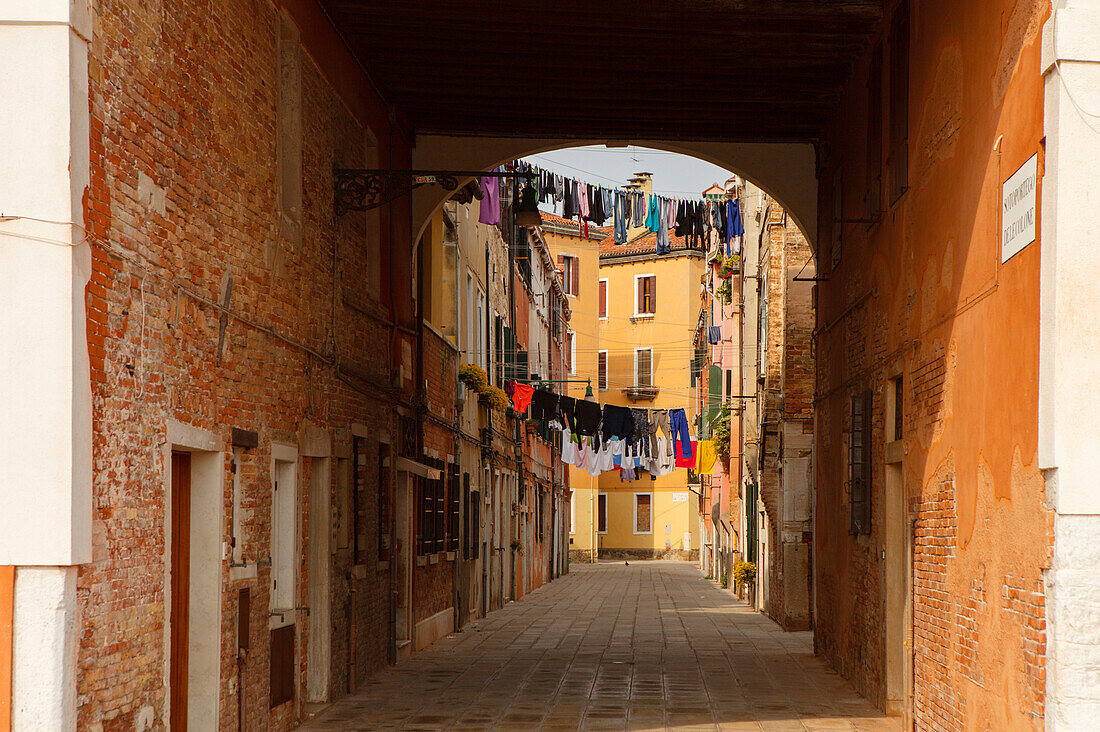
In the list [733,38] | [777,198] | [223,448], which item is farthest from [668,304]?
[223,448]

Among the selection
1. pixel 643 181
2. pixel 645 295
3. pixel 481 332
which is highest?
pixel 643 181

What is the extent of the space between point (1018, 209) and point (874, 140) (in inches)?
195

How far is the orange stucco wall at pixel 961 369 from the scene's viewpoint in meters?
6.44

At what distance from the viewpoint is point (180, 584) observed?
25.4 feet

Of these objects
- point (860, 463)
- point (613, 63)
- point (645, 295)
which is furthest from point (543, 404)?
point (645, 295)

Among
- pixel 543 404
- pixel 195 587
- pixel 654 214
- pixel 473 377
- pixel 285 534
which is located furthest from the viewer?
pixel 543 404

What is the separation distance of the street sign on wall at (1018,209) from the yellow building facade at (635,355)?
47510 millimetres

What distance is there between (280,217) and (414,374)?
20.7ft

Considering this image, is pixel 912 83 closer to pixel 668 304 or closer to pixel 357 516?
pixel 357 516

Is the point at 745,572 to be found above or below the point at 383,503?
below

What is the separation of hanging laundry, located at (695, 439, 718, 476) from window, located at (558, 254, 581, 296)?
20.1m

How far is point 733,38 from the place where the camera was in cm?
1192

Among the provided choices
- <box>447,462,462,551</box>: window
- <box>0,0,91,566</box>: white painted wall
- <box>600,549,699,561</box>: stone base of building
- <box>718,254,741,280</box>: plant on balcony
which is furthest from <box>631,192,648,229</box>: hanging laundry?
<box>600,549,699,561</box>: stone base of building

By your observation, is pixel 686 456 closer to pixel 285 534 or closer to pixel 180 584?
pixel 285 534
